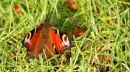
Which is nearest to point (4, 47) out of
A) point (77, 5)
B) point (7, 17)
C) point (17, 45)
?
point (17, 45)

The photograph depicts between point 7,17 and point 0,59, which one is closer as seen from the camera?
point 0,59

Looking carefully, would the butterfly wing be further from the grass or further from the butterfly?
the grass

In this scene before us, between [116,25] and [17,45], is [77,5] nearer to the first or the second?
[116,25]

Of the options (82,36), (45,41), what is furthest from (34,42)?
(82,36)

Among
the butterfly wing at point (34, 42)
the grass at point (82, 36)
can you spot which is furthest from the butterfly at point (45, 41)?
the grass at point (82, 36)

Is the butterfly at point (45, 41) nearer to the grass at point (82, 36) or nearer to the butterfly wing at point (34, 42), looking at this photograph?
the butterfly wing at point (34, 42)

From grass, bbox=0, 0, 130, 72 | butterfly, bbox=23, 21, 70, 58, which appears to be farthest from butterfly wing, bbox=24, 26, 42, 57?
grass, bbox=0, 0, 130, 72

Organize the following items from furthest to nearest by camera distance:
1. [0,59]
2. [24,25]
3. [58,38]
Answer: [24,25] < [0,59] < [58,38]
